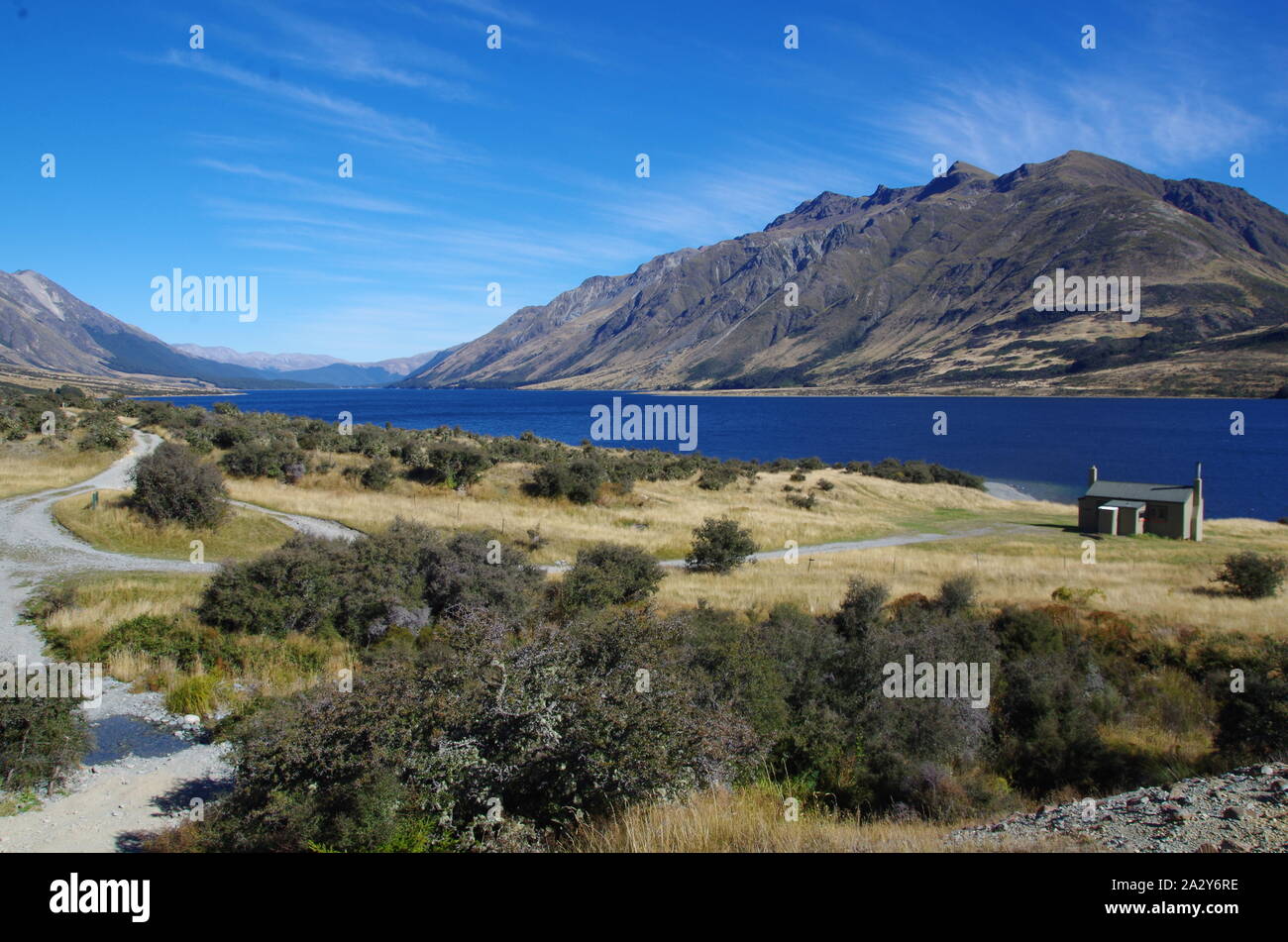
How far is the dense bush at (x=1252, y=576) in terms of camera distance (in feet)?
80.6

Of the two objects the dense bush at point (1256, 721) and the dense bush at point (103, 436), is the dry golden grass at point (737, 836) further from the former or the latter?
the dense bush at point (103, 436)

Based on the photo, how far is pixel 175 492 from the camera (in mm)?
25000

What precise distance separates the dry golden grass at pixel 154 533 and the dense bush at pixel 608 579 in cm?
1036

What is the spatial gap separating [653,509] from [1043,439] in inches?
3742

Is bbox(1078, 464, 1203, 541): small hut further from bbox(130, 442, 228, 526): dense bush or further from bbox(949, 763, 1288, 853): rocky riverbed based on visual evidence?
bbox(130, 442, 228, 526): dense bush

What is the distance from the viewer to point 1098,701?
15.7 m

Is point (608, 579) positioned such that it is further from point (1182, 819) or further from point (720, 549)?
point (1182, 819)

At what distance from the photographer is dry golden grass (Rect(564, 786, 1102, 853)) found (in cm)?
539

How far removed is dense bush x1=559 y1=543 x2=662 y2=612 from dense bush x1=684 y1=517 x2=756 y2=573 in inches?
184

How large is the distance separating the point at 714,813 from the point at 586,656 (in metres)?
3.34
